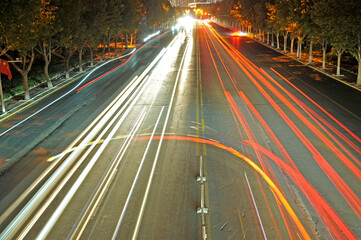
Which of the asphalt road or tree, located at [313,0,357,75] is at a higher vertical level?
tree, located at [313,0,357,75]

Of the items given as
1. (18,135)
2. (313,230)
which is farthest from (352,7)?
(18,135)

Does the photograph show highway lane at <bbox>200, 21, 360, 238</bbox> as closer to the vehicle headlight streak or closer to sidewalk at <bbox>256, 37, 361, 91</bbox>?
sidewalk at <bbox>256, 37, 361, 91</bbox>

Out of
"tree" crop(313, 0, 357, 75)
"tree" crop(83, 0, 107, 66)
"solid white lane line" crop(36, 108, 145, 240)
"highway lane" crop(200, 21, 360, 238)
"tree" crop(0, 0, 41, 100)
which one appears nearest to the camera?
"solid white lane line" crop(36, 108, 145, 240)

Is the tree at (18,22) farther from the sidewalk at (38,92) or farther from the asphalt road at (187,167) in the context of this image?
the asphalt road at (187,167)

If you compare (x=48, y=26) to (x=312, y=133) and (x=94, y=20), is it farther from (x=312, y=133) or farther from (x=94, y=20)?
(x=312, y=133)

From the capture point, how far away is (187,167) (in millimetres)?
12492

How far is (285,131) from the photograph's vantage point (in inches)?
641

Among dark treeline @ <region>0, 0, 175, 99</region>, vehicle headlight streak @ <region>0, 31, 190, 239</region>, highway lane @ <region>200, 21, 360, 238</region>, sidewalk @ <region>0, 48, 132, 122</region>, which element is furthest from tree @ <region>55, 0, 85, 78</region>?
highway lane @ <region>200, 21, 360, 238</region>

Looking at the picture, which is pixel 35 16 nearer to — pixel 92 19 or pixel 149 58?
pixel 92 19

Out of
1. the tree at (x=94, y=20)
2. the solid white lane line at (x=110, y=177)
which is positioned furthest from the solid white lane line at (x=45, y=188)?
the tree at (x=94, y=20)

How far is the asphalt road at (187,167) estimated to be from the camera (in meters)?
9.05

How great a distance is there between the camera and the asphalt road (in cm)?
905

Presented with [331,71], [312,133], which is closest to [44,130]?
[312,133]

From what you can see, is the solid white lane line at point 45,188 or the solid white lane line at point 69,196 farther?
the solid white lane line at point 45,188
